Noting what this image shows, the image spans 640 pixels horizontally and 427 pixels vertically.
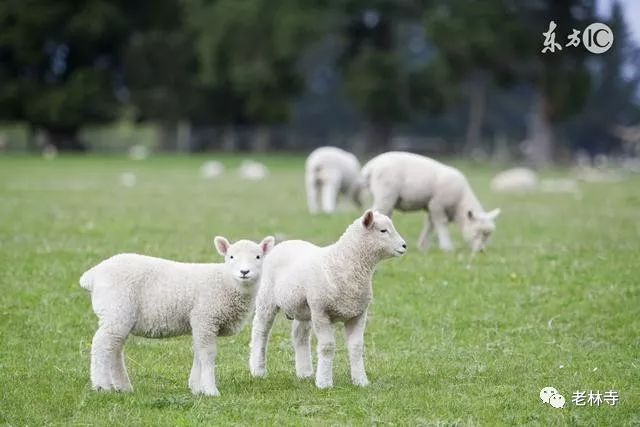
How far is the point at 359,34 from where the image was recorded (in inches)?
2635

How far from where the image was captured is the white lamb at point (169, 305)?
28.5ft

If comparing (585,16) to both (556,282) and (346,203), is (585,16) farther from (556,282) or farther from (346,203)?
(556,282)

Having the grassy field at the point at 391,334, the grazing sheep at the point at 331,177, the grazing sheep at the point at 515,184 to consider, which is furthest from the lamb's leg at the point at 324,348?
the grazing sheep at the point at 515,184

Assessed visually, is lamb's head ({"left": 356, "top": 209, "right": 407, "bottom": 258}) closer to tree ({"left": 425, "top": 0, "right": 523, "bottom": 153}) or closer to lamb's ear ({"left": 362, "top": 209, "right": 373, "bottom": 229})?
lamb's ear ({"left": 362, "top": 209, "right": 373, "bottom": 229})

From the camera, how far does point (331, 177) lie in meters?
21.7

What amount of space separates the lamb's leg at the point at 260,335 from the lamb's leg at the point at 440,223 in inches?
287

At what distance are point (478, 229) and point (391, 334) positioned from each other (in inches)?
187

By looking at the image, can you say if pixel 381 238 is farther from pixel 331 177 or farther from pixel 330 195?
pixel 330 195

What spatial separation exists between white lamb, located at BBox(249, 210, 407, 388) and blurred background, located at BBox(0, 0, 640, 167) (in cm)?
4652

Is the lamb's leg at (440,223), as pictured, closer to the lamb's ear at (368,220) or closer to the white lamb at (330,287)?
the white lamb at (330,287)

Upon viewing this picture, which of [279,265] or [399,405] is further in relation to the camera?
[279,265]

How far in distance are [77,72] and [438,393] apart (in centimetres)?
6059

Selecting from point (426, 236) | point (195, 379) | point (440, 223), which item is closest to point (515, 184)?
point (426, 236)

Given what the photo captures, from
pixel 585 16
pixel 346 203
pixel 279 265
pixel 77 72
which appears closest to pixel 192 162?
pixel 77 72
